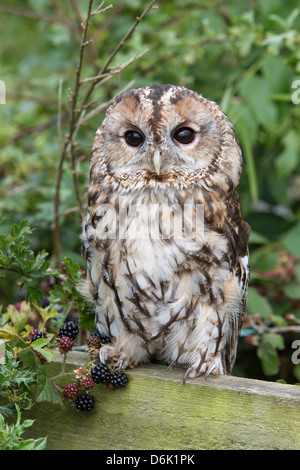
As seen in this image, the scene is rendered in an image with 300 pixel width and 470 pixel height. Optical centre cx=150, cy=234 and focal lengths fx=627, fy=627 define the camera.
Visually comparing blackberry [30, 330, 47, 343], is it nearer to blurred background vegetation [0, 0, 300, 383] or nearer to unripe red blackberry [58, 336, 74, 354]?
unripe red blackberry [58, 336, 74, 354]

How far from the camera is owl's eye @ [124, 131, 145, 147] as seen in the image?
1.81 meters

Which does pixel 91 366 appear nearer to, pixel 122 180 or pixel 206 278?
pixel 206 278


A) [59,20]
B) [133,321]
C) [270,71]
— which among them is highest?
[59,20]

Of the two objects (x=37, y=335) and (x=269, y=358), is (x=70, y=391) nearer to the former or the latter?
(x=37, y=335)

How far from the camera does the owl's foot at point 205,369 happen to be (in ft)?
5.84

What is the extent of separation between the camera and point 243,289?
204cm

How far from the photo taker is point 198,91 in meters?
3.12

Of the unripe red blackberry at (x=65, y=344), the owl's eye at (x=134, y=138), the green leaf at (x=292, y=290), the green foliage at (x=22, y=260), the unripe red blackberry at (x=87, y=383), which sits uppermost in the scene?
the owl's eye at (x=134, y=138)

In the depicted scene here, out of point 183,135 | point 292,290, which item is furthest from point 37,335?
point 292,290

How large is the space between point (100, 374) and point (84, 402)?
8 cm

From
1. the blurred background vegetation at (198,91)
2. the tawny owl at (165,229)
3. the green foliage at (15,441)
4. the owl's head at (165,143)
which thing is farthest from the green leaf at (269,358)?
the green foliage at (15,441)

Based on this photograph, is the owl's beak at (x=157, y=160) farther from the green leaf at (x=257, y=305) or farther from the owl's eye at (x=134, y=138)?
the green leaf at (x=257, y=305)
